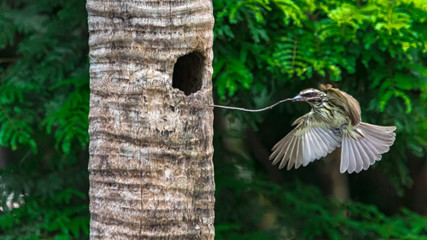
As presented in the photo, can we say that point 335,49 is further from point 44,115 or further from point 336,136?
point 44,115

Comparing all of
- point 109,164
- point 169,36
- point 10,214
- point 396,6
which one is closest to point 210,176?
point 109,164

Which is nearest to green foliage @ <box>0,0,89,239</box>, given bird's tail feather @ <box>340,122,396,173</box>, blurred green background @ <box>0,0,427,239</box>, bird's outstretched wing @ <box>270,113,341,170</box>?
blurred green background @ <box>0,0,427,239</box>

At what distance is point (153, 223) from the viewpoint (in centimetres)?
353

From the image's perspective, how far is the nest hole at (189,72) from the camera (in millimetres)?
3777

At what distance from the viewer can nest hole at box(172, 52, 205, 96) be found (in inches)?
149

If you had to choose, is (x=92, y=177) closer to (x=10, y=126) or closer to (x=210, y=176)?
(x=210, y=176)

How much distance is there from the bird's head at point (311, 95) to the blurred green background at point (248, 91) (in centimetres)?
69

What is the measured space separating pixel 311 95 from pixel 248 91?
1.55 m

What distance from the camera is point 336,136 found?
4.58 metres

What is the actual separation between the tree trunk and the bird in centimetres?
96

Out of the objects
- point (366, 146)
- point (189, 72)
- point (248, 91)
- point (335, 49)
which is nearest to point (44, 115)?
point (248, 91)

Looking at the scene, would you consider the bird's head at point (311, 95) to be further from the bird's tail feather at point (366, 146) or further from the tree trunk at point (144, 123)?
the tree trunk at point (144, 123)

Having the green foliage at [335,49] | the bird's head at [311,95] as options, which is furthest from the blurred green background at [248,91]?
the bird's head at [311,95]

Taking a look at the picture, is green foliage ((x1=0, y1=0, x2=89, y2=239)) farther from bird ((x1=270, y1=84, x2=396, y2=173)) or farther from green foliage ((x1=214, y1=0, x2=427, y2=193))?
bird ((x1=270, y1=84, x2=396, y2=173))
